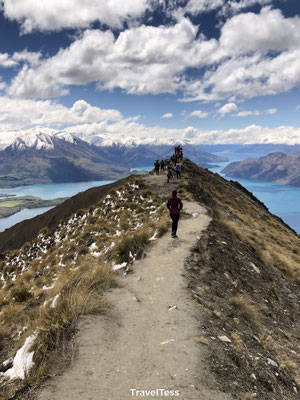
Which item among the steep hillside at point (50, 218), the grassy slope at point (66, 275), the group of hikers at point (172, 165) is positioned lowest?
the steep hillside at point (50, 218)

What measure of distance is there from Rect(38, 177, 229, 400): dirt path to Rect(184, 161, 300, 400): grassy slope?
47 centimetres

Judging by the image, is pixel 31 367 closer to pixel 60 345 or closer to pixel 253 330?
pixel 60 345

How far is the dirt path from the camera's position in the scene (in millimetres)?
4250

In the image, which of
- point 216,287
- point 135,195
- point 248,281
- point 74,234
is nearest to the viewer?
point 216,287

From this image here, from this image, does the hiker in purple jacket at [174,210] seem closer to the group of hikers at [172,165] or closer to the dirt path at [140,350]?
the dirt path at [140,350]

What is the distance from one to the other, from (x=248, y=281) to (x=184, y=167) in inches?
1304

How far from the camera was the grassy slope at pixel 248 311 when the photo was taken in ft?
16.4

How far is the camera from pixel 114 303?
7535 mm

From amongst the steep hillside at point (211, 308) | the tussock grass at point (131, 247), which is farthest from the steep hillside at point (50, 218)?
the tussock grass at point (131, 247)

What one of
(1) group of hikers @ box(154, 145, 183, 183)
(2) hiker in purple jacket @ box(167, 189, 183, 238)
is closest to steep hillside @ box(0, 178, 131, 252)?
(1) group of hikers @ box(154, 145, 183, 183)

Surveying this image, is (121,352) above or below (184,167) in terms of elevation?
below

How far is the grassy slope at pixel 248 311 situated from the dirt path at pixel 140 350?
469mm

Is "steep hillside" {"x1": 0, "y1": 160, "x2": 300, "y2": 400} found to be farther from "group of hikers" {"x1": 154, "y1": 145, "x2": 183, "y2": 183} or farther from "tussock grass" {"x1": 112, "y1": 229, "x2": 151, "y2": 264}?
"group of hikers" {"x1": 154, "y1": 145, "x2": 183, "y2": 183}

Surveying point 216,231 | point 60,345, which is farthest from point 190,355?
point 216,231
